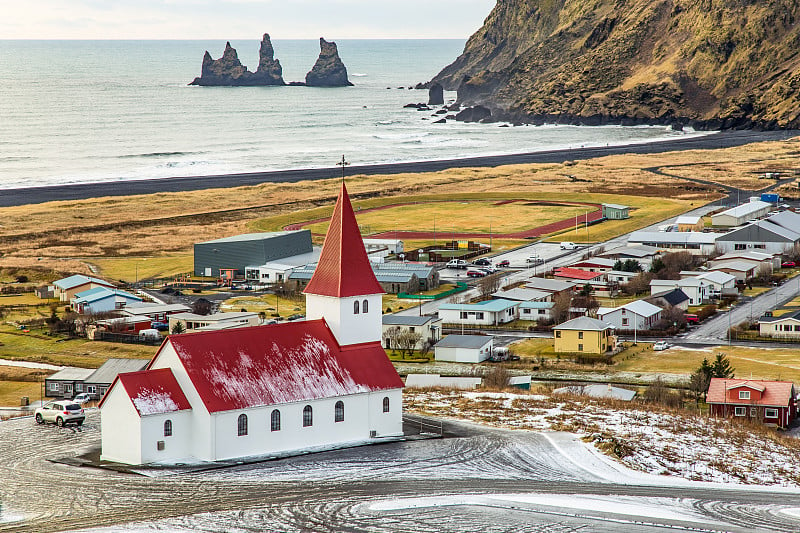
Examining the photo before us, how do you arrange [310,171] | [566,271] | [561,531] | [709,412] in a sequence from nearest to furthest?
[561,531] → [709,412] → [566,271] → [310,171]

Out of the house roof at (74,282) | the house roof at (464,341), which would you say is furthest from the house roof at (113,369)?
→ the house roof at (74,282)

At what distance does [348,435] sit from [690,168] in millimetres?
136397

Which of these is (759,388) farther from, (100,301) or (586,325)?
(100,301)

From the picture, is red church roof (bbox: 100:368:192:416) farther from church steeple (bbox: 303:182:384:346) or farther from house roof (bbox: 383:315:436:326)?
house roof (bbox: 383:315:436:326)

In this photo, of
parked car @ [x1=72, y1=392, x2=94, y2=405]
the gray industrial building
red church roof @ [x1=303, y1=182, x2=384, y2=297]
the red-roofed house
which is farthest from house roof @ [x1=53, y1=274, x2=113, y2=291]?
the red-roofed house

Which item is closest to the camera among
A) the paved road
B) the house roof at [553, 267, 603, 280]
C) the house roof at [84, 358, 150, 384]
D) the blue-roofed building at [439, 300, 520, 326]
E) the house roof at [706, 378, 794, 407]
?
the paved road

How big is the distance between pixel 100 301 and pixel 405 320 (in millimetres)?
22760

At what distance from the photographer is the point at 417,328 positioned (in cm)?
7456

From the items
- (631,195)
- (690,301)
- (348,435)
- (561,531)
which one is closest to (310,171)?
(631,195)

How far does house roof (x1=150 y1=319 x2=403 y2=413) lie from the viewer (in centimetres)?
4300

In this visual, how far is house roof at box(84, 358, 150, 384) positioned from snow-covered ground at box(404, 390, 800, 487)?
13.8 meters

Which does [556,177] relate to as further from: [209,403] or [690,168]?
[209,403]

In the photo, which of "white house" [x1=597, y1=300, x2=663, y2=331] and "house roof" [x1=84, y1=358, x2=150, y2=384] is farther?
"white house" [x1=597, y1=300, x2=663, y2=331]

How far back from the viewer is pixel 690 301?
285ft
